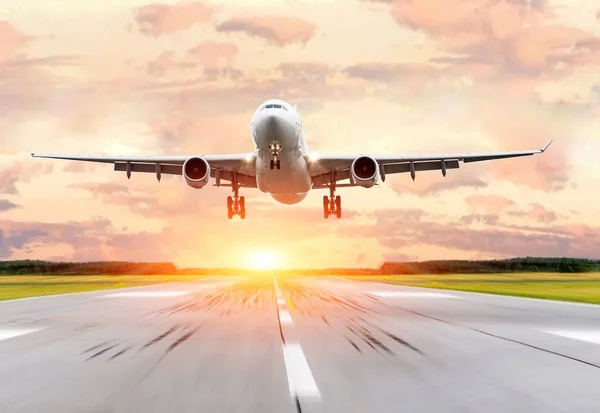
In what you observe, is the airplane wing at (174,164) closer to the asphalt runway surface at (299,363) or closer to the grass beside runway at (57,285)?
the grass beside runway at (57,285)

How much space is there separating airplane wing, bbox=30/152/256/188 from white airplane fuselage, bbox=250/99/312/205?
1397 mm

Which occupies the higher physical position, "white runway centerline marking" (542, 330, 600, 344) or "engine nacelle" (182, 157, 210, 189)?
"engine nacelle" (182, 157, 210, 189)

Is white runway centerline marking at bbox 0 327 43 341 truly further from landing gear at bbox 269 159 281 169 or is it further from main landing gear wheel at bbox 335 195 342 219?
main landing gear wheel at bbox 335 195 342 219

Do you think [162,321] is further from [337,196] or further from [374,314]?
[337,196]

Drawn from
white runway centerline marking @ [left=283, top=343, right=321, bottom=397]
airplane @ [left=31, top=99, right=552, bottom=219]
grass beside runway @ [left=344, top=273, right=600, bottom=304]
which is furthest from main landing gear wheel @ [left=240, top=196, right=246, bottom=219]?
white runway centerline marking @ [left=283, top=343, right=321, bottom=397]

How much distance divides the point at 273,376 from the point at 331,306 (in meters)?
13.4

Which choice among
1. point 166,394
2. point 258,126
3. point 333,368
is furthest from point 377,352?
point 258,126

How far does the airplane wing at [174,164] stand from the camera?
3092 cm

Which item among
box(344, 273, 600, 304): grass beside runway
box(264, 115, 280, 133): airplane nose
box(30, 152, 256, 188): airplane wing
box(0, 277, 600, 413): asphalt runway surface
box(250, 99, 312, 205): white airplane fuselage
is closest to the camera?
box(0, 277, 600, 413): asphalt runway surface

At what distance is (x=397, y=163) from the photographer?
3400 centimetres

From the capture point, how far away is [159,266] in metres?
97.2

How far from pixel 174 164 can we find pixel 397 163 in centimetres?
1128

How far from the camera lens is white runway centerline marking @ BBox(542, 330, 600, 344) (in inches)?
496

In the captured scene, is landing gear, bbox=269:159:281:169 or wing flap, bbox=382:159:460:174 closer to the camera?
landing gear, bbox=269:159:281:169
